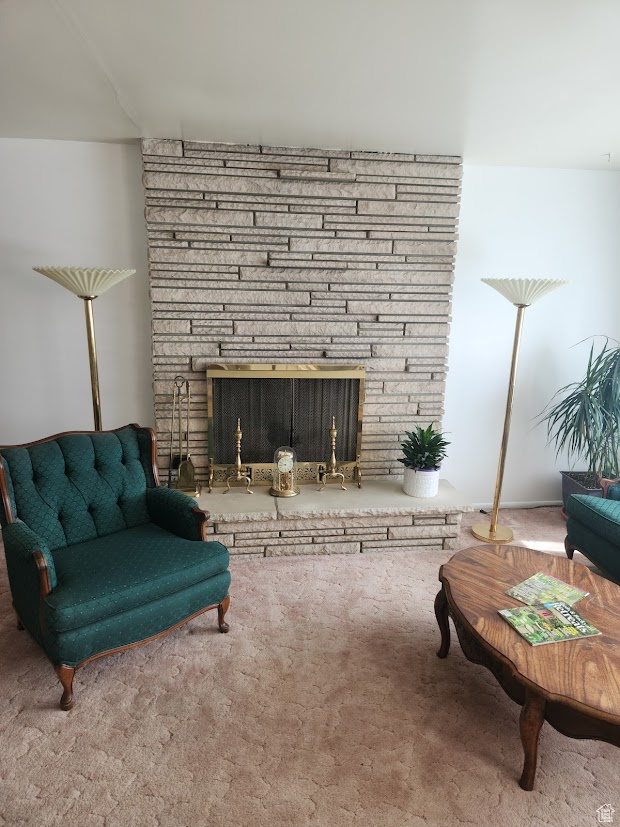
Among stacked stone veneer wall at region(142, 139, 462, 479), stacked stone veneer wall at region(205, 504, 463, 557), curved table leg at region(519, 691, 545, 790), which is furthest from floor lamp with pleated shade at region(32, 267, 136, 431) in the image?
curved table leg at region(519, 691, 545, 790)

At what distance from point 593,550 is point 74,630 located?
2526mm

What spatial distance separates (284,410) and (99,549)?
1456 mm

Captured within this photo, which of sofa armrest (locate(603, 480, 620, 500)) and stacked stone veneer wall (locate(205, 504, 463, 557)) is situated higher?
sofa armrest (locate(603, 480, 620, 500))

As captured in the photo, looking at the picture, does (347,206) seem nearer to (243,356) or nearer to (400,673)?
(243,356)

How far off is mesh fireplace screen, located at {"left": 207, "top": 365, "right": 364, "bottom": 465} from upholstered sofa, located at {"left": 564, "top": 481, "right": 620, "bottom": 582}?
4.39 ft

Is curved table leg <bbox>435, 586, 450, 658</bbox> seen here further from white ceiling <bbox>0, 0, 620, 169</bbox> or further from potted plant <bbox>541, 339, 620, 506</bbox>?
white ceiling <bbox>0, 0, 620, 169</bbox>

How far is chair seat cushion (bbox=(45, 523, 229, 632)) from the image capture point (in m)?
1.87

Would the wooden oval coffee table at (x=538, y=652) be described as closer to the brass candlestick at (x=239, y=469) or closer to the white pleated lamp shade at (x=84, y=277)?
the brass candlestick at (x=239, y=469)

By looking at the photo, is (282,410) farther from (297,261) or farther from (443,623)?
(443,623)

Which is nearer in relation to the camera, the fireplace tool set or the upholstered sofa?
the upholstered sofa

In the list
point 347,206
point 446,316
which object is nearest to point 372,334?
point 446,316

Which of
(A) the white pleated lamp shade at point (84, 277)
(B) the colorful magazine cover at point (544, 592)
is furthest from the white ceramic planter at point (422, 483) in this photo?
(A) the white pleated lamp shade at point (84, 277)

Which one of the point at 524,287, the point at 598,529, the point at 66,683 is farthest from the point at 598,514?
the point at 66,683

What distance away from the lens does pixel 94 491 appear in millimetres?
2434
